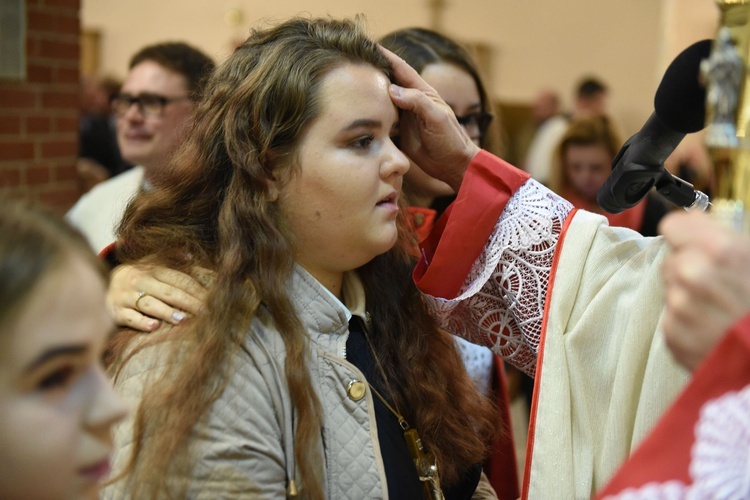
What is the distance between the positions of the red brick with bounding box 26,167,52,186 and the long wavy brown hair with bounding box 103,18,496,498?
1.53 meters

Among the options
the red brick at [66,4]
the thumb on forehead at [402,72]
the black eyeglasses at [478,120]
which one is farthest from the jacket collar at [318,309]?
the red brick at [66,4]

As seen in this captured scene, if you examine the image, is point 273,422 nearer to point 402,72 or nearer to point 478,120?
point 402,72

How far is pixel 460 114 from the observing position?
2.51 m

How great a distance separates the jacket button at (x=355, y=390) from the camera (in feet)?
5.05

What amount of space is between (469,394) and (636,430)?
0.56m

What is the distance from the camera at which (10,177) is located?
2963 millimetres

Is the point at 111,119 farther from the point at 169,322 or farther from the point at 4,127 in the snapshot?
the point at 169,322

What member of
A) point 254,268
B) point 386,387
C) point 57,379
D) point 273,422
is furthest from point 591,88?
point 57,379

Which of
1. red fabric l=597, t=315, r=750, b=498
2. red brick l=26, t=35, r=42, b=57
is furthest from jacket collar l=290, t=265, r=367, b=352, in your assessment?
red brick l=26, t=35, r=42, b=57

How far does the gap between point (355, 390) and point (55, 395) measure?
2.15ft

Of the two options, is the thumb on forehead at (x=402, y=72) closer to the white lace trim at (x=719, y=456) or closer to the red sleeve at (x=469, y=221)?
the red sleeve at (x=469, y=221)

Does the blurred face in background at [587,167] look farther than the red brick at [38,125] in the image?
Yes

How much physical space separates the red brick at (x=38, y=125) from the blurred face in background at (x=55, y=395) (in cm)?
223

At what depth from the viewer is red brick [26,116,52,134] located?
9.99ft
